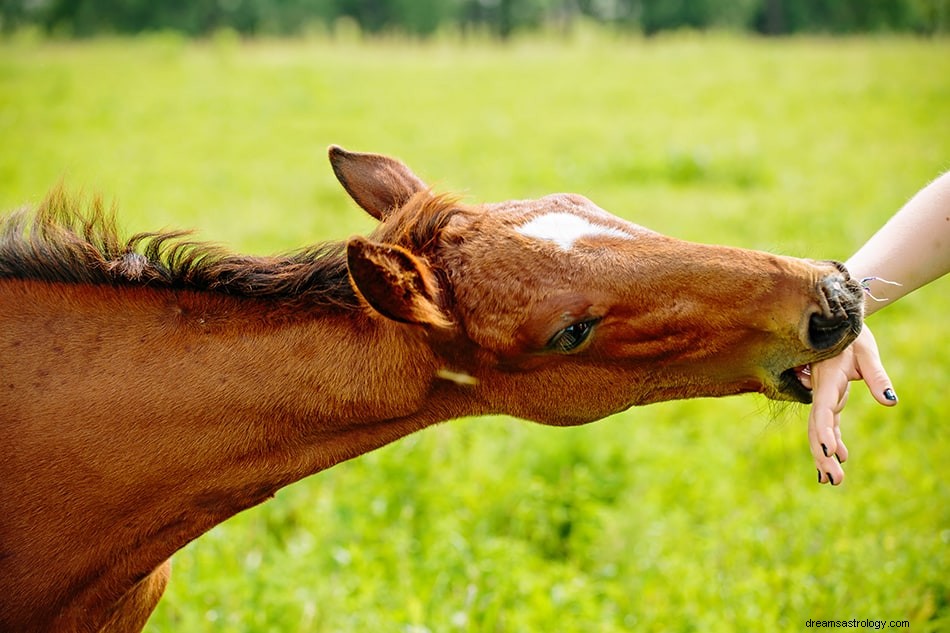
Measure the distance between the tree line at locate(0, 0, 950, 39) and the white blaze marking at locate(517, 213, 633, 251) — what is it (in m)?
34.3

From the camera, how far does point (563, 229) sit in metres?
2.38

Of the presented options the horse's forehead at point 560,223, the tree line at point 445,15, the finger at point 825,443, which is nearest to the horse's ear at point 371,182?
the horse's forehead at point 560,223

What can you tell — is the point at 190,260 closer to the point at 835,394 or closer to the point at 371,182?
the point at 371,182

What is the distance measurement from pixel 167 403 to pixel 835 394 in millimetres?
1740

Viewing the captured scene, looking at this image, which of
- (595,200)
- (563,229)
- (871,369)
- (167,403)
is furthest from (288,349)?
(595,200)

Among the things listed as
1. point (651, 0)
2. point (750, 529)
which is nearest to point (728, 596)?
point (750, 529)

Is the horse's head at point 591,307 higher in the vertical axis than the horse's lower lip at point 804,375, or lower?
higher

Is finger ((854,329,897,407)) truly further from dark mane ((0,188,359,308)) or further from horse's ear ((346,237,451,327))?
dark mane ((0,188,359,308))

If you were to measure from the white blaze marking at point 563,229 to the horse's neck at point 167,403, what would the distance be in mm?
440

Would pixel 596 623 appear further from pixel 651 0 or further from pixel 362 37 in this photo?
pixel 651 0

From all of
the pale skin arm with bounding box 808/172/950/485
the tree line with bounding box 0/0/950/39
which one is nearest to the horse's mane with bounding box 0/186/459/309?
the pale skin arm with bounding box 808/172/950/485

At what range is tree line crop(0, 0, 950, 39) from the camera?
38938 mm

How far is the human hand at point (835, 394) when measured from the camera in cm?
225

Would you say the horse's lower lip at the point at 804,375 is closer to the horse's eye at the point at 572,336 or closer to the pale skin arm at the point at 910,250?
the pale skin arm at the point at 910,250
